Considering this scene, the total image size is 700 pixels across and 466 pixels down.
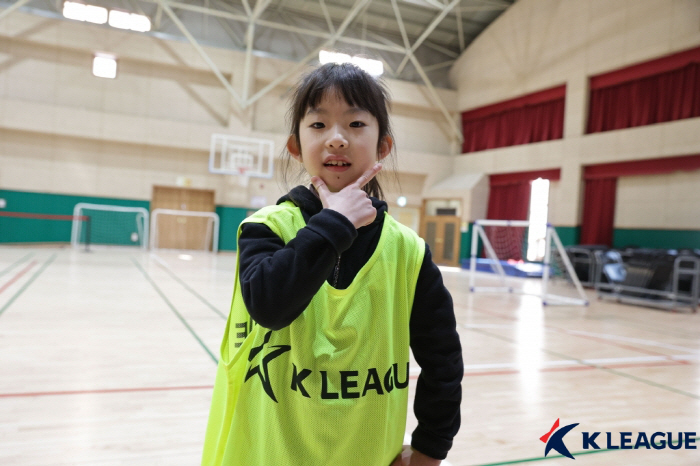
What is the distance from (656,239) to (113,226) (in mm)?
14712

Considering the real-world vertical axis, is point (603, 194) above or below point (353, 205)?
above

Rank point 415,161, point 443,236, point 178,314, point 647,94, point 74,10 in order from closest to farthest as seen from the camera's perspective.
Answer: point 178,314, point 647,94, point 74,10, point 415,161, point 443,236

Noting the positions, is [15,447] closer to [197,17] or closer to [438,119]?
[197,17]

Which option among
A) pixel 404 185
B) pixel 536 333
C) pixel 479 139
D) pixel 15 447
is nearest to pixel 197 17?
pixel 404 185

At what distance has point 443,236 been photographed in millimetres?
17453

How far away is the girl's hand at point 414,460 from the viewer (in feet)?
3.24

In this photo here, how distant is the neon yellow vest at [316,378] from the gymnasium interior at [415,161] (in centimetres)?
280

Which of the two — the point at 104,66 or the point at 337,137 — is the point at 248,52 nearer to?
the point at 104,66

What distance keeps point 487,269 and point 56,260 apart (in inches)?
455

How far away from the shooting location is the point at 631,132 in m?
12.1

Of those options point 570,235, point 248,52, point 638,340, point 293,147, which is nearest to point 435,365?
point 293,147

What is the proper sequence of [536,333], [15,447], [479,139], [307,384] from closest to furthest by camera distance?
[307,384]
[15,447]
[536,333]
[479,139]

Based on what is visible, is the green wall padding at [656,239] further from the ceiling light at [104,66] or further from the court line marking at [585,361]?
the ceiling light at [104,66]

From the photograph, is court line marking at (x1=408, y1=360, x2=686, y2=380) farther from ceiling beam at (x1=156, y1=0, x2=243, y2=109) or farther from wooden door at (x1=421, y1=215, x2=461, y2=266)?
ceiling beam at (x1=156, y1=0, x2=243, y2=109)
